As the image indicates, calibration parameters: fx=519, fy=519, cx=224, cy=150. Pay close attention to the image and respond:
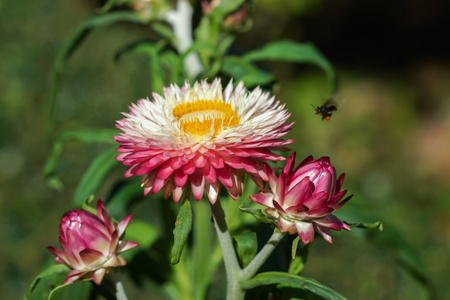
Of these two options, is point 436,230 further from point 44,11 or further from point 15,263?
point 44,11

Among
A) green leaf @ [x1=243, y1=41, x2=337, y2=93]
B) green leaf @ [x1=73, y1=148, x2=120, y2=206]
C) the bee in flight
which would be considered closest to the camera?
the bee in flight

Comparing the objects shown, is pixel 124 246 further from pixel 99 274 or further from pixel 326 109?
pixel 326 109

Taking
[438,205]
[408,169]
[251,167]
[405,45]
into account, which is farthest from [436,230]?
[251,167]

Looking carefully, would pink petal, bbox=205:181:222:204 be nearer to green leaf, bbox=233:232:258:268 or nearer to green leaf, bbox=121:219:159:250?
green leaf, bbox=233:232:258:268

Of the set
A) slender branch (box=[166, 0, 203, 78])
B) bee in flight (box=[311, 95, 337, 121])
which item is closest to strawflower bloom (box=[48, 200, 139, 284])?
bee in flight (box=[311, 95, 337, 121])

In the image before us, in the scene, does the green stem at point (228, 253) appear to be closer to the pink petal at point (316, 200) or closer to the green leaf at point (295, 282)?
the green leaf at point (295, 282)

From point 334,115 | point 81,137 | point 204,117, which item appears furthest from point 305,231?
point 334,115
